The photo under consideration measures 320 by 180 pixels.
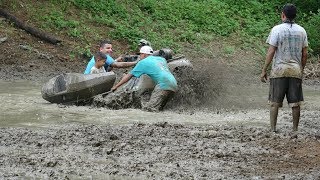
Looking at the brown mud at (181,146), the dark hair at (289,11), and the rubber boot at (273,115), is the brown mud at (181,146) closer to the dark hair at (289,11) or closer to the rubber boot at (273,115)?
the rubber boot at (273,115)

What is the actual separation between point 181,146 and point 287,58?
2.31 m

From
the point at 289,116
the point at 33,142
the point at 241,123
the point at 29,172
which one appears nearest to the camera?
the point at 29,172

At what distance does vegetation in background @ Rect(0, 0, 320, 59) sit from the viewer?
22.5 metres

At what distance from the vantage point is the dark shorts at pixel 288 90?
980 cm

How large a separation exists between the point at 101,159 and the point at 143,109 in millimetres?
5067

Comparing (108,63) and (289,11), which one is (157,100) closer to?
(108,63)

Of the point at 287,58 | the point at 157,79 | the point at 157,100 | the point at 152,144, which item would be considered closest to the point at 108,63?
the point at 157,79

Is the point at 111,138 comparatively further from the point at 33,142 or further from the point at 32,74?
the point at 32,74

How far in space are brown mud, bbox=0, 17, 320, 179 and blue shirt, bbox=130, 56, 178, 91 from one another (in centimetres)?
54

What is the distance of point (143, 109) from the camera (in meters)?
12.8

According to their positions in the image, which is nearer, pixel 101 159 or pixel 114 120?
pixel 101 159

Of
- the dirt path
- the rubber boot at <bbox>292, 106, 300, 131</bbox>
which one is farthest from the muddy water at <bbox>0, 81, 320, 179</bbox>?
the rubber boot at <bbox>292, 106, 300, 131</bbox>

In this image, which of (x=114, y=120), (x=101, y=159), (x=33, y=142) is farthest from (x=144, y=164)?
(x=114, y=120)

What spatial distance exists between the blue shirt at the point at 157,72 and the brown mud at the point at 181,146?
544 millimetres
